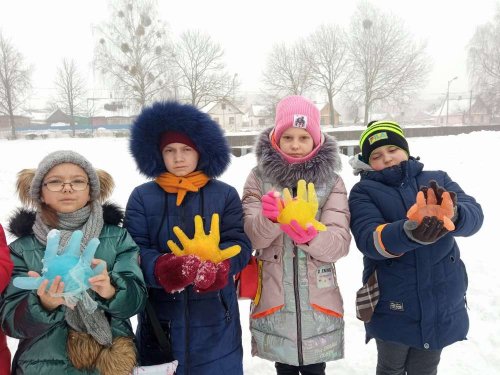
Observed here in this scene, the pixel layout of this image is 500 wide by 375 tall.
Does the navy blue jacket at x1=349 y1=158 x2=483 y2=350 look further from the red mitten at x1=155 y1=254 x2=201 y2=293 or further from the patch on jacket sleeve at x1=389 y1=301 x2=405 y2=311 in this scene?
the red mitten at x1=155 y1=254 x2=201 y2=293

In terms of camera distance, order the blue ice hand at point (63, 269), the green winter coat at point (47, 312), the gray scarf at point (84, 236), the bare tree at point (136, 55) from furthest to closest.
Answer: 1. the bare tree at point (136, 55)
2. the gray scarf at point (84, 236)
3. the green winter coat at point (47, 312)
4. the blue ice hand at point (63, 269)

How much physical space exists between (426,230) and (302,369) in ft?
3.34

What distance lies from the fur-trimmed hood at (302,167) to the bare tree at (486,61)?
29622 millimetres

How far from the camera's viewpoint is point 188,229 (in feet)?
6.18

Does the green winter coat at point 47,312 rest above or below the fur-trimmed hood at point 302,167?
below

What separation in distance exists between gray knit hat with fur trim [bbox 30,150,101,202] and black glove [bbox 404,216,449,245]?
1429mm

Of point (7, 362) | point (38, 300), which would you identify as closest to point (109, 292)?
point (38, 300)

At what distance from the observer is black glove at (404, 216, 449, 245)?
1568 millimetres

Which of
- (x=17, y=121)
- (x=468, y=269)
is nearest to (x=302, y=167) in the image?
(x=468, y=269)

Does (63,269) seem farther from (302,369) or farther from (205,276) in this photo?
(302,369)

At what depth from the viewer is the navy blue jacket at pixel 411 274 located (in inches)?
72.5

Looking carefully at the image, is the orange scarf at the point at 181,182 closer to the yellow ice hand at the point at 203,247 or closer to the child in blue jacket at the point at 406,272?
the yellow ice hand at the point at 203,247

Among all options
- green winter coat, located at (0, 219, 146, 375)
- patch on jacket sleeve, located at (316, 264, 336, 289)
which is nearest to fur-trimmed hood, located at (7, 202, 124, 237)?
Answer: green winter coat, located at (0, 219, 146, 375)

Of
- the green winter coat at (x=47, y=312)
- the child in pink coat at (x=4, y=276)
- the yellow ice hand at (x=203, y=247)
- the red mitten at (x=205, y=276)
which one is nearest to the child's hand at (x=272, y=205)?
the yellow ice hand at (x=203, y=247)
